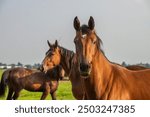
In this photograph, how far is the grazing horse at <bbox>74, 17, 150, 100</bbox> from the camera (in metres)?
3.47

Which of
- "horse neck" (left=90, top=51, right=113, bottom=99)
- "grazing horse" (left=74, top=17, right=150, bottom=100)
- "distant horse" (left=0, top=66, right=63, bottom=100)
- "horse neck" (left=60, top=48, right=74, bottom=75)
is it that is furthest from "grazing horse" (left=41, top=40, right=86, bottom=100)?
"horse neck" (left=90, top=51, right=113, bottom=99)

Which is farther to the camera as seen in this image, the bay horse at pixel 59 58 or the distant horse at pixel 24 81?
the distant horse at pixel 24 81

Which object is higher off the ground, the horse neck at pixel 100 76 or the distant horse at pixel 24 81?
the horse neck at pixel 100 76

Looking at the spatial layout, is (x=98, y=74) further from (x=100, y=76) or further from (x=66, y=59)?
(x=66, y=59)

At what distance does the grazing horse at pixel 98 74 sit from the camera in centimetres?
347

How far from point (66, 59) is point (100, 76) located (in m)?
2.99

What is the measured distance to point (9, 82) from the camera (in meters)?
8.94

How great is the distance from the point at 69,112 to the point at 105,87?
2.05ft

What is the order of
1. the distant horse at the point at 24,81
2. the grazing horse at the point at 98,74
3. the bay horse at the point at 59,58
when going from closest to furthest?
the grazing horse at the point at 98,74, the bay horse at the point at 59,58, the distant horse at the point at 24,81

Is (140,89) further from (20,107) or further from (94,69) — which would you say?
(20,107)

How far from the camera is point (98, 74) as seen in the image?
3684 mm

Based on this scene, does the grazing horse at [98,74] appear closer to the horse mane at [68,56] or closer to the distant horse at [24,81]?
the horse mane at [68,56]

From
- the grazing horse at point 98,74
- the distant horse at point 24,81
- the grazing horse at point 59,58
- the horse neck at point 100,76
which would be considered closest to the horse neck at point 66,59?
the grazing horse at point 59,58

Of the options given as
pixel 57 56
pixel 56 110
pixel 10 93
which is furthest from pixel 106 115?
pixel 10 93
